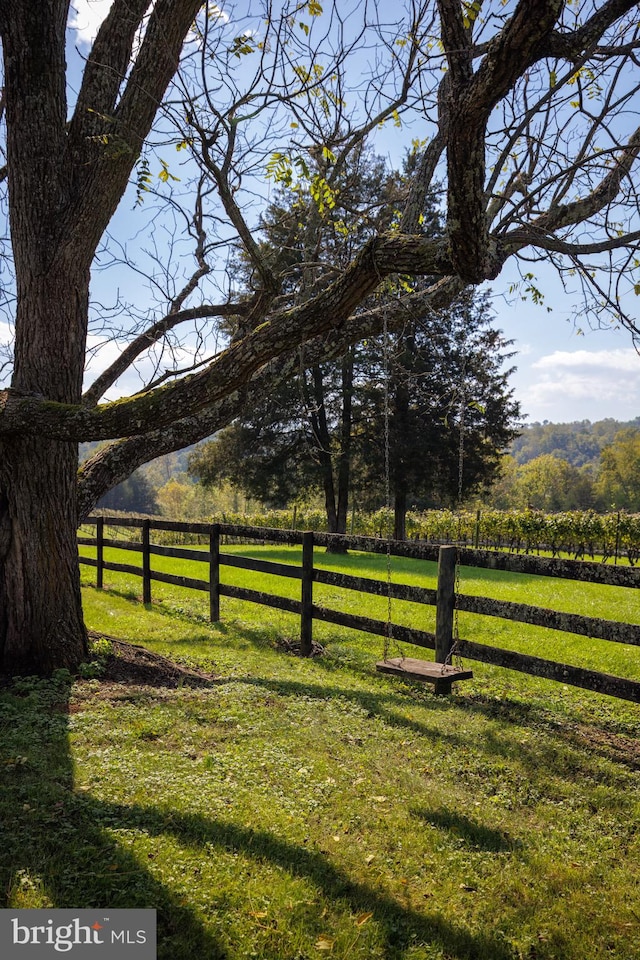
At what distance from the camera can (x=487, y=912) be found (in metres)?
2.88

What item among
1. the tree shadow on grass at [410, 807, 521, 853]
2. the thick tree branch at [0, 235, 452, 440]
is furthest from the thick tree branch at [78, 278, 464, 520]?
the tree shadow on grass at [410, 807, 521, 853]

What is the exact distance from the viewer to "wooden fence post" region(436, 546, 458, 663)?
19.4 ft

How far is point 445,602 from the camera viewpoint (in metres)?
6.00

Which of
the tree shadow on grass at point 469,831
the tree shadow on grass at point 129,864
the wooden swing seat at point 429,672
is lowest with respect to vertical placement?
the tree shadow on grass at point 469,831

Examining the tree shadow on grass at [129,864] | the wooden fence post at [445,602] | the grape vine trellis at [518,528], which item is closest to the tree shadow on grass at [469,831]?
the tree shadow on grass at [129,864]

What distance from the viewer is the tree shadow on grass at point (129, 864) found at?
2.64m

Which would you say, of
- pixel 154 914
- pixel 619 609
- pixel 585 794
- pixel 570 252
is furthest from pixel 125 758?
pixel 619 609

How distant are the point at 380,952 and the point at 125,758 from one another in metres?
2.13

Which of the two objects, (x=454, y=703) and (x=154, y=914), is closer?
(x=154, y=914)

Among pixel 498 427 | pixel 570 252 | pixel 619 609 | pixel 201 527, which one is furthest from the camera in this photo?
pixel 498 427

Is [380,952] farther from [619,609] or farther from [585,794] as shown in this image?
[619,609]

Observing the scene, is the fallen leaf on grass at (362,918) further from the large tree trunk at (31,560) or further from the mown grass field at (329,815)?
the large tree trunk at (31,560)

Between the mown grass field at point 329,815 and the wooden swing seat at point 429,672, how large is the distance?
46 centimetres

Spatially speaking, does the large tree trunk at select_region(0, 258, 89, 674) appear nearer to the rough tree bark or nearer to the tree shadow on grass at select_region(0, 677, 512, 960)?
the rough tree bark
